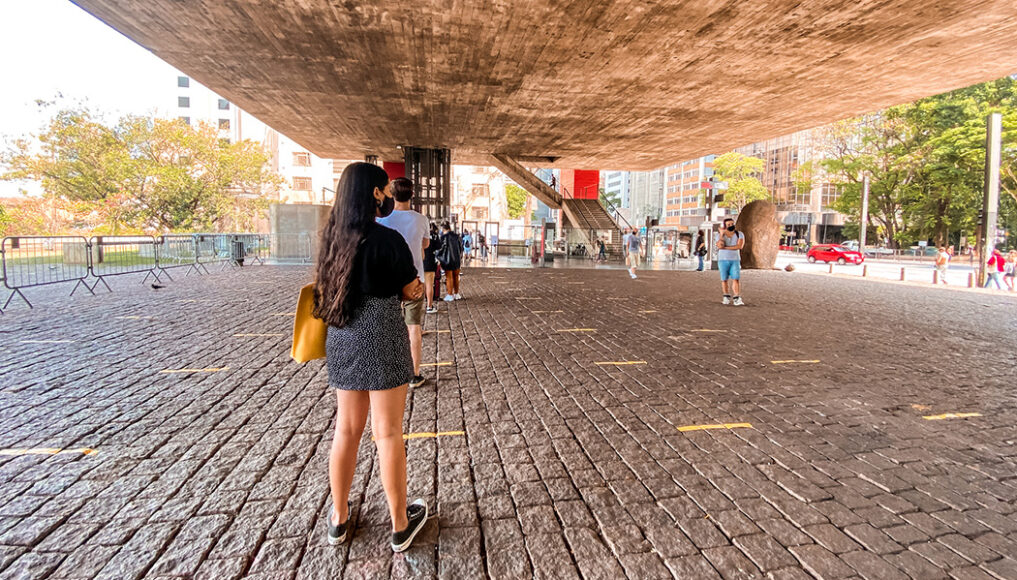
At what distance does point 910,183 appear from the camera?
41.1m

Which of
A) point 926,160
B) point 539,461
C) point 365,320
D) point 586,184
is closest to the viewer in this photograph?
point 365,320

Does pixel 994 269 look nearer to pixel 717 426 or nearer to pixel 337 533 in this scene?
pixel 717 426

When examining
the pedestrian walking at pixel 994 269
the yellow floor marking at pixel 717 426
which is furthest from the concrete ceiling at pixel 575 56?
the yellow floor marking at pixel 717 426

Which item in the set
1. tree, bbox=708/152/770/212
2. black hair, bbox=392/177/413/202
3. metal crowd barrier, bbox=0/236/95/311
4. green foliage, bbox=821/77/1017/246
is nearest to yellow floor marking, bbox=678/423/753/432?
black hair, bbox=392/177/413/202

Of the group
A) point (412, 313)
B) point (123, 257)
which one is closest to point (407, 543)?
point (412, 313)

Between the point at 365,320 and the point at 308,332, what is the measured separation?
315mm

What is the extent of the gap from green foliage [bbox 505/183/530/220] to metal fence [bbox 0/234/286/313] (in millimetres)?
54741

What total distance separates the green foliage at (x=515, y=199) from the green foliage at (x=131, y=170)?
161 ft

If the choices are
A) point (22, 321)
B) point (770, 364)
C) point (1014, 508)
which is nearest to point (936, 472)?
point (1014, 508)

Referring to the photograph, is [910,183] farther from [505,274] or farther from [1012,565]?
[1012,565]

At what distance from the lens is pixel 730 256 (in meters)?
11.4

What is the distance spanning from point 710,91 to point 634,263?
6.75m

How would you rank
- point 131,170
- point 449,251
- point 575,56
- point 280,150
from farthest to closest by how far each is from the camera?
point 280,150, point 131,170, point 575,56, point 449,251

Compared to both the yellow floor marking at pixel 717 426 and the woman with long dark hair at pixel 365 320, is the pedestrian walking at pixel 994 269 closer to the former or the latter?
the yellow floor marking at pixel 717 426
